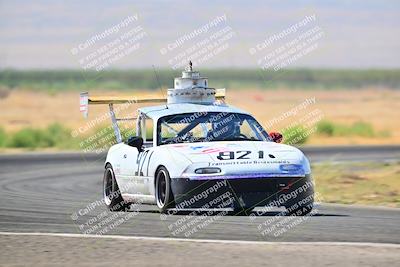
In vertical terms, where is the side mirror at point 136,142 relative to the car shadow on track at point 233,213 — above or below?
above

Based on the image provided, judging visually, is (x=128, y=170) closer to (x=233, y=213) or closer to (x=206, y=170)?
(x=233, y=213)

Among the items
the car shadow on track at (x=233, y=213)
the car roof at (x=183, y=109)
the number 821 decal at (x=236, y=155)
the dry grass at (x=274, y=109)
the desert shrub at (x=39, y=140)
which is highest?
the car roof at (x=183, y=109)

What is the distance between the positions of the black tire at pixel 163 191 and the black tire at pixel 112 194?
77.3 inches

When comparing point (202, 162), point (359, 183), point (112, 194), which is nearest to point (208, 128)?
point (202, 162)

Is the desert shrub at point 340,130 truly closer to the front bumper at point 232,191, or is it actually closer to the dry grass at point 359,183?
the dry grass at point 359,183

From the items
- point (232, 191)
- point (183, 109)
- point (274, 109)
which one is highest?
point (183, 109)

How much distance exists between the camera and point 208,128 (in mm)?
18031

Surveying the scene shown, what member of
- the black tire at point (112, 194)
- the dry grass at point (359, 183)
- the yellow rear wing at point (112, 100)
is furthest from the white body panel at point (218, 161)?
the dry grass at point (359, 183)

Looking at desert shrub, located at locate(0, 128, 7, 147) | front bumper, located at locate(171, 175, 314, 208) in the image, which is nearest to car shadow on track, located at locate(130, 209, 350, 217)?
front bumper, located at locate(171, 175, 314, 208)

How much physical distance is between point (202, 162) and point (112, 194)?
128 inches

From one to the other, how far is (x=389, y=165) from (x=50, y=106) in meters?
70.8

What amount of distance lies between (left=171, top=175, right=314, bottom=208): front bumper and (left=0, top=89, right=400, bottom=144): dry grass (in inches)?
1321

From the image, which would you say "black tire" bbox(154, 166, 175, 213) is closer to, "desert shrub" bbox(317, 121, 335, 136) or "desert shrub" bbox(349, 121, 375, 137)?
"desert shrub" bbox(317, 121, 335, 136)

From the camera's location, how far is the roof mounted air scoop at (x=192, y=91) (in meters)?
18.8
